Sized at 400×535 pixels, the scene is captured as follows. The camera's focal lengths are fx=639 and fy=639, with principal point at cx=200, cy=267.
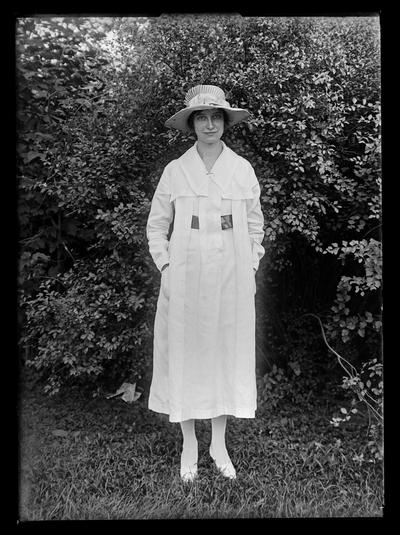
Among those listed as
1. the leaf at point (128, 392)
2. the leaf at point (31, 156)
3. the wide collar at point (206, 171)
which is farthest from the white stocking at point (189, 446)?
the leaf at point (31, 156)

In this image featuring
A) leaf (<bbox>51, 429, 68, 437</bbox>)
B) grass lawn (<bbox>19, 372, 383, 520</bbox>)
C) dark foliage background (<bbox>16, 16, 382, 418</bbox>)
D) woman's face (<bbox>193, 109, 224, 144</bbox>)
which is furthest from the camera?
leaf (<bbox>51, 429, 68, 437</bbox>)

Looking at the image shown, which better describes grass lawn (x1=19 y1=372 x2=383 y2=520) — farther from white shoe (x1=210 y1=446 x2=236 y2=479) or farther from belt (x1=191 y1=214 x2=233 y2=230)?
belt (x1=191 y1=214 x2=233 y2=230)

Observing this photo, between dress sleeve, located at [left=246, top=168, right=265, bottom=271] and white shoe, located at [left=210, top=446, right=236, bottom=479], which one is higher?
dress sleeve, located at [left=246, top=168, right=265, bottom=271]

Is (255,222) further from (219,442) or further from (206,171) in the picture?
(219,442)

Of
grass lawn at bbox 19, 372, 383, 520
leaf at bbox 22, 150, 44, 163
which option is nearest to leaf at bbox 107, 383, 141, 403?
grass lawn at bbox 19, 372, 383, 520

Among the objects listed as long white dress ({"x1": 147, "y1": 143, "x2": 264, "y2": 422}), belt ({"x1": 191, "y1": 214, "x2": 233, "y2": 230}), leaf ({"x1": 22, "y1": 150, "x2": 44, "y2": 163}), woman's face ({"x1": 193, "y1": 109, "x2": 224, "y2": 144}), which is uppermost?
woman's face ({"x1": 193, "y1": 109, "x2": 224, "y2": 144})

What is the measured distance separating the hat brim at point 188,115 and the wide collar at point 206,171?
0.17m

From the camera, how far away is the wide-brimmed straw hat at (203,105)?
3.66 meters

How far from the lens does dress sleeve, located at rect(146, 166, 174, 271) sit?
380cm

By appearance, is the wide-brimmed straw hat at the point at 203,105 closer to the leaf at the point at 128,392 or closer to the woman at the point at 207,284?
the woman at the point at 207,284

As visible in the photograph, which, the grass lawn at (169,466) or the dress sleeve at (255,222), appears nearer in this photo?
the grass lawn at (169,466)

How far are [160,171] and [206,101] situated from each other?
0.70m

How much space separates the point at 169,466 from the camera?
390cm

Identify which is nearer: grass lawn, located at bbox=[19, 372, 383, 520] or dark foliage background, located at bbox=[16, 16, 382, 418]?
grass lawn, located at bbox=[19, 372, 383, 520]
